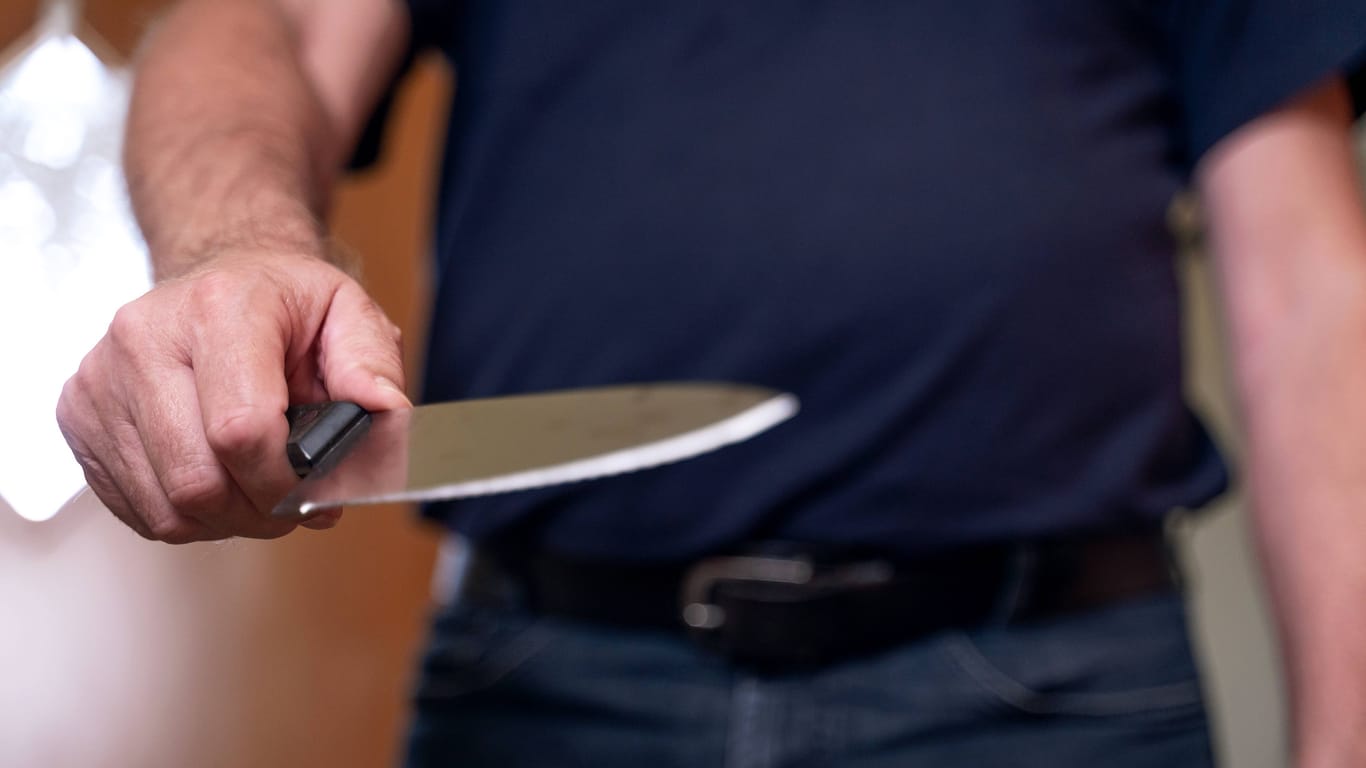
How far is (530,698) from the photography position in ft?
2.04

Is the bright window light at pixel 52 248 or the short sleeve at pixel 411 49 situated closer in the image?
the bright window light at pixel 52 248

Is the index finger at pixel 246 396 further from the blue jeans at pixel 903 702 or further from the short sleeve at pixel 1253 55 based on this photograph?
the short sleeve at pixel 1253 55

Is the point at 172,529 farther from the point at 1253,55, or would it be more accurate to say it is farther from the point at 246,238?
the point at 1253,55

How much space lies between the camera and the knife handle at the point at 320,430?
284 millimetres

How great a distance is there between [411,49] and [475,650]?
0.38 m

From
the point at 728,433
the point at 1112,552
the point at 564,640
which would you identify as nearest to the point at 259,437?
the point at 728,433

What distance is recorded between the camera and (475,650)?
0.64m

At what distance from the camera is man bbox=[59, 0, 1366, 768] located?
574mm

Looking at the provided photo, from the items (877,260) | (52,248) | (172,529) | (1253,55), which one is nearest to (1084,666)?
(877,260)

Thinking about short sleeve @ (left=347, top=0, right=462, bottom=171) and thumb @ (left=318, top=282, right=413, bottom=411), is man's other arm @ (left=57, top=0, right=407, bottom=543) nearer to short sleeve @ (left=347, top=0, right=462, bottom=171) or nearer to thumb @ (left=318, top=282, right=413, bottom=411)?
thumb @ (left=318, top=282, right=413, bottom=411)

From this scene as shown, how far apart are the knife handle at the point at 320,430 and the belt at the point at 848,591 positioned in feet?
1.06

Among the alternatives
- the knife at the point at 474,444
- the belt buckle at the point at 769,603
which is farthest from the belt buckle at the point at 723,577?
the knife at the point at 474,444

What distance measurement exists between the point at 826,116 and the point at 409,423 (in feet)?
1.27

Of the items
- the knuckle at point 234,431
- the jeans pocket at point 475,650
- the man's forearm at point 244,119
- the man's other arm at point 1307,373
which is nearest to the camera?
the knuckle at point 234,431
